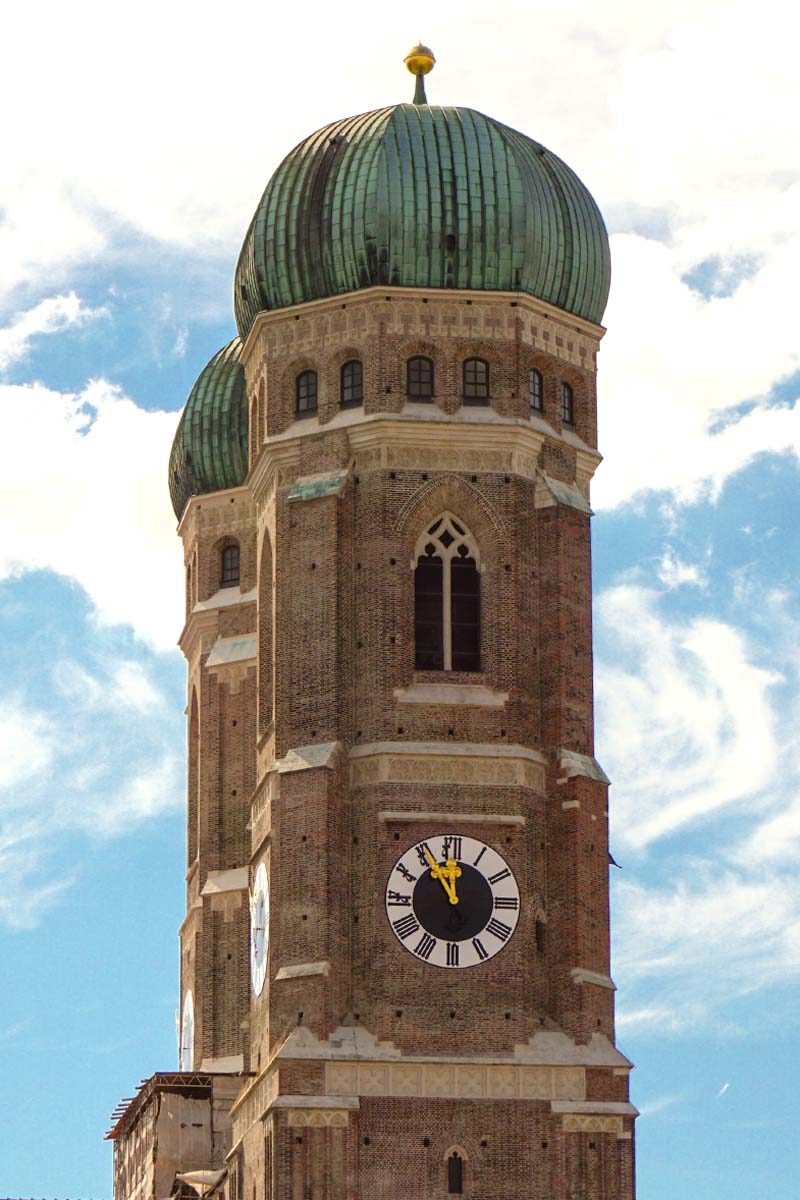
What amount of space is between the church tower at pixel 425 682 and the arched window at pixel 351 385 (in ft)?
0.24

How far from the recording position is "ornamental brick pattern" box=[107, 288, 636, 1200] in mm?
91000

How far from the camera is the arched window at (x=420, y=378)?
316ft

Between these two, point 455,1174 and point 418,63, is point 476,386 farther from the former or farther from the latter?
point 455,1174

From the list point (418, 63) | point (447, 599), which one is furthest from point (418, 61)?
point (447, 599)

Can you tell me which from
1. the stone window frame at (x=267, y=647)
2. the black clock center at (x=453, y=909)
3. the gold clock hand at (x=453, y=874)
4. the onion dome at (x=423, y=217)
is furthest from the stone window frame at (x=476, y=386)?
the black clock center at (x=453, y=909)

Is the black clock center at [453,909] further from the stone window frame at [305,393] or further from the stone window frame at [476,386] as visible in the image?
the stone window frame at [305,393]

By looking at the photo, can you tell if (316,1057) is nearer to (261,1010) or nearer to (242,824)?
(261,1010)

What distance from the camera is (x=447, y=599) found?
95375mm

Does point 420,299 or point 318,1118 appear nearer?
point 318,1118

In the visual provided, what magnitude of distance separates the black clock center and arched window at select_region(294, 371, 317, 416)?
11.6 meters

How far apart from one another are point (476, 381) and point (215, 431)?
17.4m

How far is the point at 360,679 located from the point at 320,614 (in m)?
1.72

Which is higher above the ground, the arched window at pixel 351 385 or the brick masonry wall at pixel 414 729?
the arched window at pixel 351 385

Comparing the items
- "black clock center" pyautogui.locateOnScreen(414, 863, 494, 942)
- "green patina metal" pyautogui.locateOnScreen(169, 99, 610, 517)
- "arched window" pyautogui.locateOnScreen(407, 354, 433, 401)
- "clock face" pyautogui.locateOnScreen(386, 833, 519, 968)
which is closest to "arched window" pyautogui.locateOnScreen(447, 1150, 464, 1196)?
"clock face" pyautogui.locateOnScreen(386, 833, 519, 968)
